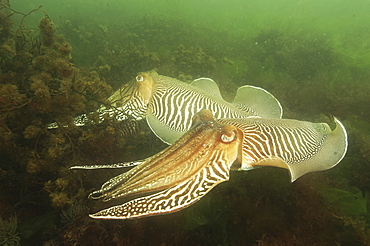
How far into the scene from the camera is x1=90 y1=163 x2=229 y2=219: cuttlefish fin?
174cm

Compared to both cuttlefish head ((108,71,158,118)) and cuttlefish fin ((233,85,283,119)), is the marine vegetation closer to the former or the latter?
cuttlefish head ((108,71,158,118))

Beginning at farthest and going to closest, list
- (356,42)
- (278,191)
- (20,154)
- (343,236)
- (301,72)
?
(356,42) → (301,72) → (20,154) → (278,191) → (343,236)

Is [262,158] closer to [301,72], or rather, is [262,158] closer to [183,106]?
[183,106]

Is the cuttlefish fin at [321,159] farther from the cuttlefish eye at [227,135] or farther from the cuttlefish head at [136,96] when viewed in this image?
the cuttlefish head at [136,96]

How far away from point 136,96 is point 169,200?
337 cm

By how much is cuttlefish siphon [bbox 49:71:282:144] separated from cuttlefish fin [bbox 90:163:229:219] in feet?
7.40

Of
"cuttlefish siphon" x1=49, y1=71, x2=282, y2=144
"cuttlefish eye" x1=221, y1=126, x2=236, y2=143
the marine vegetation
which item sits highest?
"cuttlefish eye" x1=221, y1=126, x2=236, y2=143

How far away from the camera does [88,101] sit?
4.60 metres

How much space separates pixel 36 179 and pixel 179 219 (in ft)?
9.21

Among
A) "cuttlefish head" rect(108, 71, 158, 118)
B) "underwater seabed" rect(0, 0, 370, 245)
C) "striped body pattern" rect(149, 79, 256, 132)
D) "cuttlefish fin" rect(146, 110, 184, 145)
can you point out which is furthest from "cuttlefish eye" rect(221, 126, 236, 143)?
"cuttlefish head" rect(108, 71, 158, 118)

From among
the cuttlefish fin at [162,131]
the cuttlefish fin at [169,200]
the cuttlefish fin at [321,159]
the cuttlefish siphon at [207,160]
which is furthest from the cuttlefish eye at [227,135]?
the cuttlefish fin at [162,131]

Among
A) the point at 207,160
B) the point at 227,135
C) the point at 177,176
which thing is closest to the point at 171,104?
the point at 227,135

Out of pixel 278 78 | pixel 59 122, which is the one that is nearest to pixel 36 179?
pixel 59 122

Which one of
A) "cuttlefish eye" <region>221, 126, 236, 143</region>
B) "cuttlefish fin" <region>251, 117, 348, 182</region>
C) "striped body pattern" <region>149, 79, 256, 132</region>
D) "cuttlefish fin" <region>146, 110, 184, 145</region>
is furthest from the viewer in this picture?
"striped body pattern" <region>149, 79, 256, 132</region>
